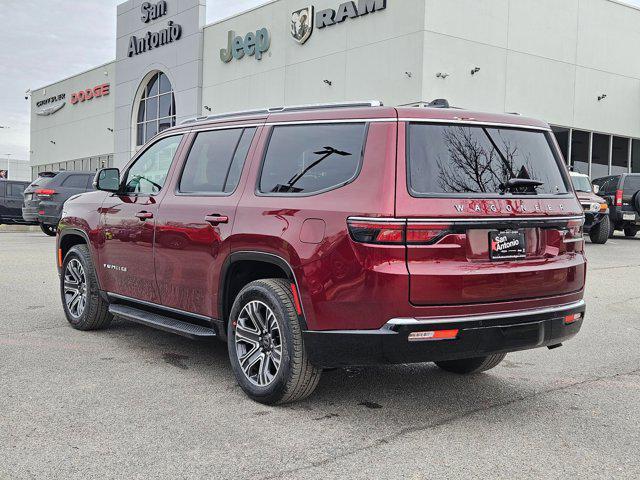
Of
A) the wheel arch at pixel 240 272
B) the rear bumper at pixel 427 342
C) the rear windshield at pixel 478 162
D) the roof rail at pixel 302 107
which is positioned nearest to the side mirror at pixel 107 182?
the roof rail at pixel 302 107

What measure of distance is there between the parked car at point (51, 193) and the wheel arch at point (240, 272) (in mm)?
14719

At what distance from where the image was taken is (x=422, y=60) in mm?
20766

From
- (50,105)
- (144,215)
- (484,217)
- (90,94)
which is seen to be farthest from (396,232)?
(50,105)

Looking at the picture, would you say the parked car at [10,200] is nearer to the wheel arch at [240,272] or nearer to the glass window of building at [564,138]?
the glass window of building at [564,138]

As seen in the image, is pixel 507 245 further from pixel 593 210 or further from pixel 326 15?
pixel 326 15

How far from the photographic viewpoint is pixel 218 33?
30.3 m

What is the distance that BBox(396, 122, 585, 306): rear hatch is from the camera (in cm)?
375

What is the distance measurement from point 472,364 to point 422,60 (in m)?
17.0

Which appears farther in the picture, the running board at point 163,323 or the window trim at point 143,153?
the window trim at point 143,153

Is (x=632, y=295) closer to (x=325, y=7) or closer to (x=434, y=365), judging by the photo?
(x=434, y=365)

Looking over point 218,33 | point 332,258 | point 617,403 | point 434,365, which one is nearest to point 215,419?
point 332,258

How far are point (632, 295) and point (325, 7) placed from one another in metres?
17.9

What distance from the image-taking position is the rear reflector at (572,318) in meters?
4.24

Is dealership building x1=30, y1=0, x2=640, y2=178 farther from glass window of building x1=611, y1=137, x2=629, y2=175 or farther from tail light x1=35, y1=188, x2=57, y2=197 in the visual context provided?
tail light x1=35, y1=188, x2=57, y2=197
